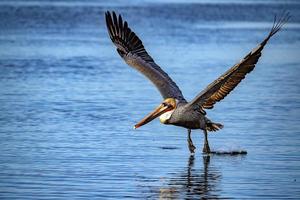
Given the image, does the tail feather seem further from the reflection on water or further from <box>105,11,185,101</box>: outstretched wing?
the reflection on water

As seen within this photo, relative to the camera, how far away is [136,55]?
14898 millimetres

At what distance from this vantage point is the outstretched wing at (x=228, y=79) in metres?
12.6

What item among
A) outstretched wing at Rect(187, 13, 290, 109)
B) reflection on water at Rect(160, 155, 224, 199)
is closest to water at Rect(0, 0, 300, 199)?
reflection on water at Rect(160, 155, 224, 199)

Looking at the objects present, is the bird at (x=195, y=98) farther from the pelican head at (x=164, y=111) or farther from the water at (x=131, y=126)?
the water at (x=131, y=126)

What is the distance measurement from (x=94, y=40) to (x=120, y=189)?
2298 centimetres

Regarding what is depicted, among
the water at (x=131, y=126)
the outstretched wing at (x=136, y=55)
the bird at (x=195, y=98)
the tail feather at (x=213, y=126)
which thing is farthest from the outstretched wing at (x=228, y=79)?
the water at (x=131, y=126)

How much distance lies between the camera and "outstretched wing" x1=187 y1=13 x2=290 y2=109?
1261 centimetres

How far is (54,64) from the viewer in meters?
24.9

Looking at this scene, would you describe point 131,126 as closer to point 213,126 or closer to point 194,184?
point 213,126

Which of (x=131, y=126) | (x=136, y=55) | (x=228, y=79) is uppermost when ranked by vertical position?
(x=136, y=55)

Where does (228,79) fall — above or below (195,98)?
above

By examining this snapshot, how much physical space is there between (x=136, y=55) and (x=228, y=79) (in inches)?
82.4

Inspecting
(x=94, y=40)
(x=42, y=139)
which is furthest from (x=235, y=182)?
(x=94, y=40)

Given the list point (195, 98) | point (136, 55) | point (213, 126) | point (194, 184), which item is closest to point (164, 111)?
point (195, 98)
